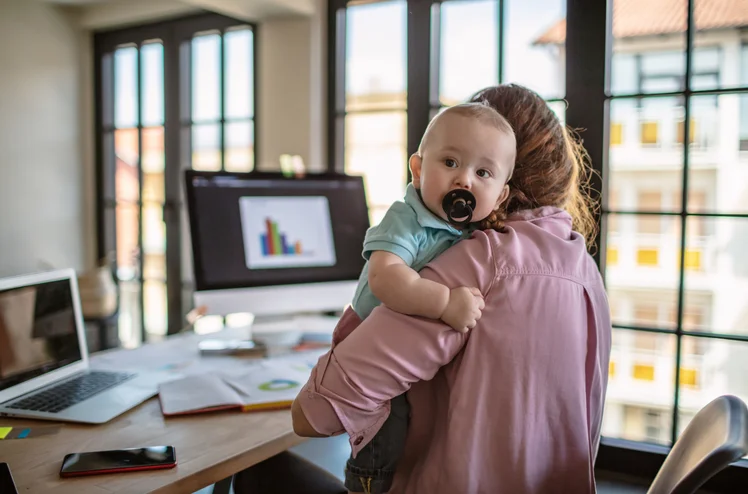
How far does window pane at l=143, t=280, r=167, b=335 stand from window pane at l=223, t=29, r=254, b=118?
121 centimetres

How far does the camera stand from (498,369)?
82cm

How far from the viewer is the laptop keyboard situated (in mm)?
1309

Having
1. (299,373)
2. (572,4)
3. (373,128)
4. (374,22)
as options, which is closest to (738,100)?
(373,128)

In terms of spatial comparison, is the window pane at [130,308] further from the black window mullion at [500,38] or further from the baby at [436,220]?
the baby at [436,220]

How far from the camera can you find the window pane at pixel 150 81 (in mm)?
3604

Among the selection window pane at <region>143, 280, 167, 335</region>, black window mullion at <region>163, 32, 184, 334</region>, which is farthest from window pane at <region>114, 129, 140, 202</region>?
window pane at <region>143, 280, 167, 335</region>

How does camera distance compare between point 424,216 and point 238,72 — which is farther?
point 238,72

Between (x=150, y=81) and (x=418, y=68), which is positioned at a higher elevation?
(x=150, y=81)

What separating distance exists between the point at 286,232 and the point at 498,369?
1.25 meters

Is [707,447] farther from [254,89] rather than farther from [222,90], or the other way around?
[222,90]

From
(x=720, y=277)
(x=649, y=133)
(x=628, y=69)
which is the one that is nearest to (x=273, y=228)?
(x=720, y=277)

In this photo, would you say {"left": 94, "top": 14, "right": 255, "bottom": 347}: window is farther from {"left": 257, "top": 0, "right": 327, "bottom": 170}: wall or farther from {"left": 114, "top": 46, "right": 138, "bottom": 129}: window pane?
{"left": 257, "top": 0, "right": 327, "bottom": 170}: wall

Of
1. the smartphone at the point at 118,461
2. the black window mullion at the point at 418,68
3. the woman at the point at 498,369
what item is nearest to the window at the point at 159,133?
the black window mullion at the point at 418,68

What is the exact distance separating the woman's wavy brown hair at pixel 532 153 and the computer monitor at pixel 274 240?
3.60 ft
